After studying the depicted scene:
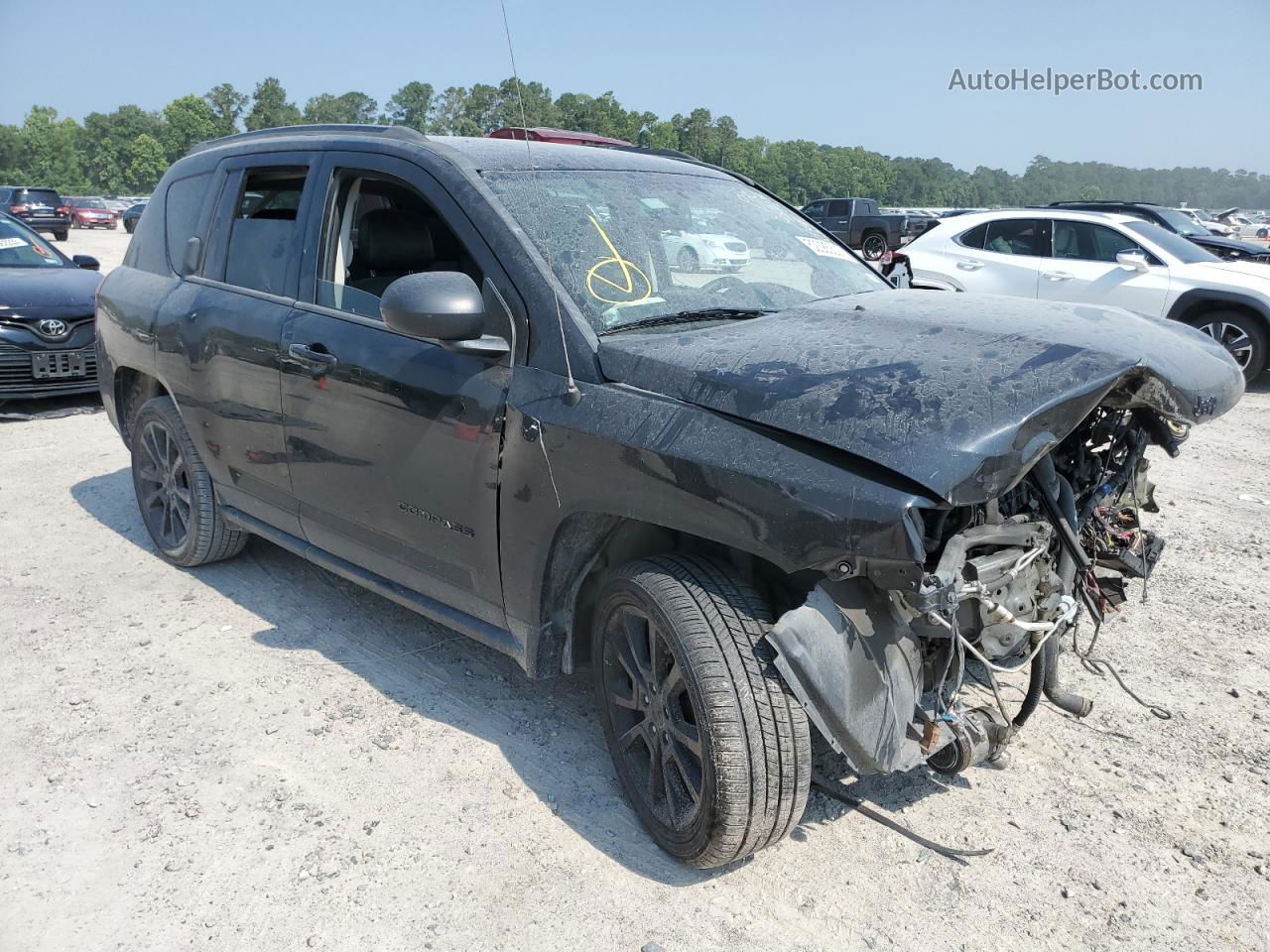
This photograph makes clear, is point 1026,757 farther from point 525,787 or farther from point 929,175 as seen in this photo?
point 929,175

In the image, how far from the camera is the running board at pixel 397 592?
3.16 m

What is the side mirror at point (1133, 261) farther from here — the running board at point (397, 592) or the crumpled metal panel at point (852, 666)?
the crumpled metal panel at point (852, 666)

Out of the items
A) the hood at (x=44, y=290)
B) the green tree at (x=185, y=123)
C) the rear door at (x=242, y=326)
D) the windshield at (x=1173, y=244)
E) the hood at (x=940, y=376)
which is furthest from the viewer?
the green tree at (x=185, y=123)

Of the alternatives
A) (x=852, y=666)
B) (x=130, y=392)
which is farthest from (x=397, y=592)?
(x=130, y=392)

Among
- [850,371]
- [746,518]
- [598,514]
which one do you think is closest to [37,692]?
[598,514]

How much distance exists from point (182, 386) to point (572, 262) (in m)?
2.32

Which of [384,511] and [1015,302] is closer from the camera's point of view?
[1015,302]

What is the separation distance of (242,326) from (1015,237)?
9035mm

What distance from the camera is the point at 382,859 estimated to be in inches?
108

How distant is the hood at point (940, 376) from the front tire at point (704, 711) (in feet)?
1.65

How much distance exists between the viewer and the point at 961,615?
255 centimetres

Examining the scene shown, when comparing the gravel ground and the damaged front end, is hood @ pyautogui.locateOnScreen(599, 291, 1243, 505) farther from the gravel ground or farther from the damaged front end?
the gravel ground

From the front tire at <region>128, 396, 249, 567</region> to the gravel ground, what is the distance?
1.22ft

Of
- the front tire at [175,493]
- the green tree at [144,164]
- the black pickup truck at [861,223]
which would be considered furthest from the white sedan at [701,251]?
the green tree at [144,164]
